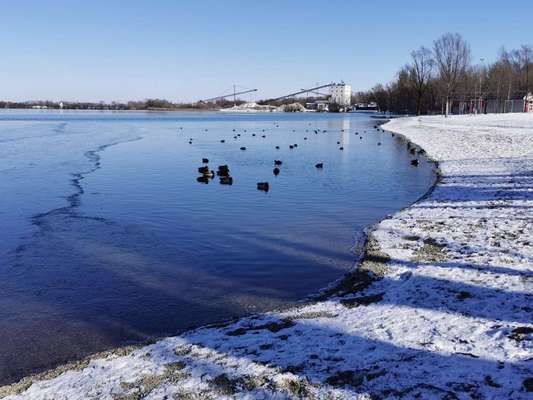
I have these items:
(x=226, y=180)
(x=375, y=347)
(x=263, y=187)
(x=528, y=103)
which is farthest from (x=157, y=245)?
(x=528, y=103)

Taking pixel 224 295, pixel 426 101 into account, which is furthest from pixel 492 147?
pixel 426 101

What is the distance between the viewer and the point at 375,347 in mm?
6438

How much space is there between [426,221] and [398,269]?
4.31m

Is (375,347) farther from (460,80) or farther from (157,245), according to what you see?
(460,80)

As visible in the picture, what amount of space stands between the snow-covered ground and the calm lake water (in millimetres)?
1053

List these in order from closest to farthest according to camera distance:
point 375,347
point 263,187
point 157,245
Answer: point 375,347, point 157,245, point 263,187

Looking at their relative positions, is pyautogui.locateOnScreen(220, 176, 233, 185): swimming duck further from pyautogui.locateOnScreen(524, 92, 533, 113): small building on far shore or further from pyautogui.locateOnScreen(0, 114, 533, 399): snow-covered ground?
pyautogui.locateOnScreen(524, 92, 533, 113): small building on far shore

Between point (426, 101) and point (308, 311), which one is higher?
point (426, 101)

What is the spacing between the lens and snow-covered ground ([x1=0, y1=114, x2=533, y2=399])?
5.52 meters

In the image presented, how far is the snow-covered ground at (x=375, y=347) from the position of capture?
5523 millimetres

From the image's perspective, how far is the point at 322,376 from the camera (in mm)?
5773

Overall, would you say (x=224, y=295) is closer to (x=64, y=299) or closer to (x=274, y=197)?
(x=64, y=299)

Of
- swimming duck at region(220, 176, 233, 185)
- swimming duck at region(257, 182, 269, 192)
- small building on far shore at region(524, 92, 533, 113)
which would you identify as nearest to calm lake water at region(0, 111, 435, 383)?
swimming duck at region(257, 182, 269, 192)

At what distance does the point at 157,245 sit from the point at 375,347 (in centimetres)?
772
